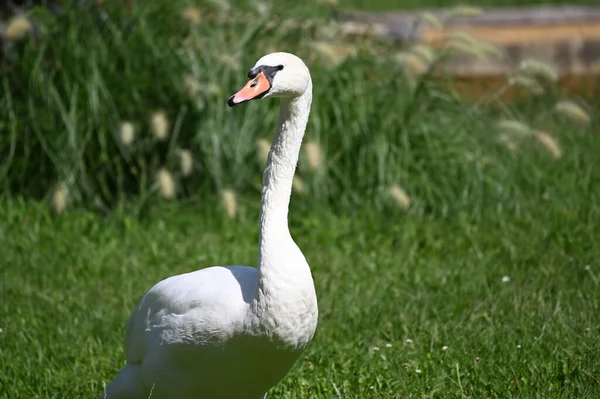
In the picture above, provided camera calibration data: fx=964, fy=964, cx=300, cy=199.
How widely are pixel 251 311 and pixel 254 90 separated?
0.73 m

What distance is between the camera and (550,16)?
36.2 ft

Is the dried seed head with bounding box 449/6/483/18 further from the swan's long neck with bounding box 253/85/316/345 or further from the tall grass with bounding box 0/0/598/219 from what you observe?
the swan's long neck with bounding box 253/85/316/345

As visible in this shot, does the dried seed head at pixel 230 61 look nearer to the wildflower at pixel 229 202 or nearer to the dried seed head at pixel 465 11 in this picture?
the wildflower at pixel 229 202

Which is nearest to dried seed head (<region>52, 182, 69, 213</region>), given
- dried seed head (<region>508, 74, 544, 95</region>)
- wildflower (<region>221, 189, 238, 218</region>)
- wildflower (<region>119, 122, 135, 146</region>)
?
wildflower (<region>119, 122, 135, 146</region>)

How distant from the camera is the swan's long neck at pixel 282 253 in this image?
317cm

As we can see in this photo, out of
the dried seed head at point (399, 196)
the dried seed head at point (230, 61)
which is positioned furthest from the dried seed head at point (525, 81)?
the dried seed head at point (230, 61)

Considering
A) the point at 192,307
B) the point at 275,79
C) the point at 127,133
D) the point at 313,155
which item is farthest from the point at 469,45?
the point at 192,307

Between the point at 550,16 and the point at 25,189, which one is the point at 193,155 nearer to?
the point at 25,189

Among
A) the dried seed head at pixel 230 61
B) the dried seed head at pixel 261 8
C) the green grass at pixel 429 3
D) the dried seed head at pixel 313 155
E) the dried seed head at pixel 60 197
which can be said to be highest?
the dried seed head at pixel 261 8

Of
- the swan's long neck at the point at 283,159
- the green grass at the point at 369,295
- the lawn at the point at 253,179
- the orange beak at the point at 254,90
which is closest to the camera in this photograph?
the orange beak at the point at 254,90

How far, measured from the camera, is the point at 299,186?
6195mm

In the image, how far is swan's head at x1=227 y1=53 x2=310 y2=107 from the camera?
315cm

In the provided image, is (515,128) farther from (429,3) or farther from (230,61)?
(429,3)

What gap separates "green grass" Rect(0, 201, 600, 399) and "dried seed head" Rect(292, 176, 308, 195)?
0.53 ft
